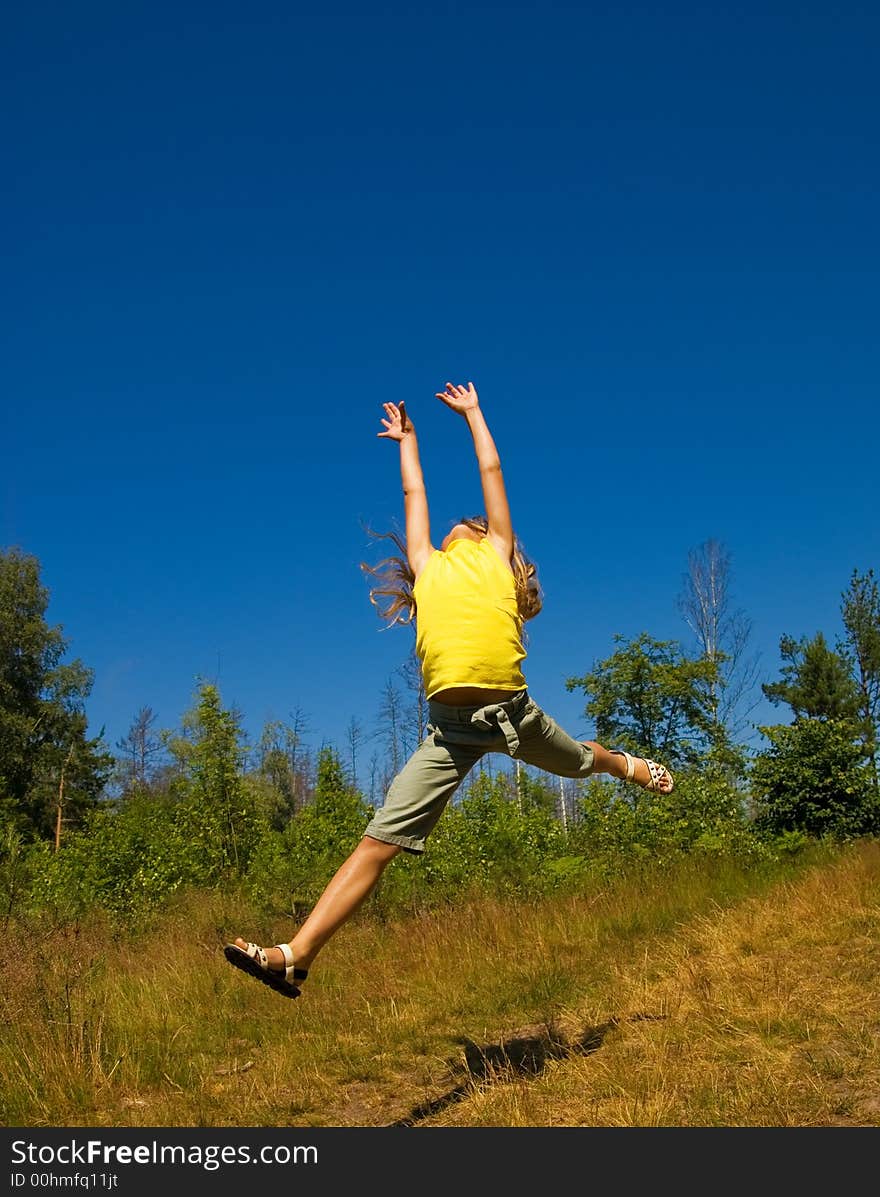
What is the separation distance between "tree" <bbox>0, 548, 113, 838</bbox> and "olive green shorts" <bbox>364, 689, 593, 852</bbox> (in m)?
33.6

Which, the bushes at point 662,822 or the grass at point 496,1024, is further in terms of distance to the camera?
the bushes at point 662,822

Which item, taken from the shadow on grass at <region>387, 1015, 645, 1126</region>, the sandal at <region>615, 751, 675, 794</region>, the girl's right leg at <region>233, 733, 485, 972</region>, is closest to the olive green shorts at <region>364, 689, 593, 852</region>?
the girl's right leg at <region>233, 733, 485, 972</region>

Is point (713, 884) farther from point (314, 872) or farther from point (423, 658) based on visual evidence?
point (423, 658)

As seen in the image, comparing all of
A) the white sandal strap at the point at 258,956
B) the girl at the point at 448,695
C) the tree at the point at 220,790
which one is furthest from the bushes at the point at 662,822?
the white sandal strap at the point at 258,956

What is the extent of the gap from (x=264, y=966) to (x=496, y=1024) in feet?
7.64

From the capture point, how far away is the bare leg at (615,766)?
4586 mm

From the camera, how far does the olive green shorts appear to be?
3.78 m

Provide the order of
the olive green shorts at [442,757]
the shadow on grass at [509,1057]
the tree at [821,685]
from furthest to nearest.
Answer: the tree at [821,685], the shadow on grass at [509,1057], the olive green shorts at [442,757]

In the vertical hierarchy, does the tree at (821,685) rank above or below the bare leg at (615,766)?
above

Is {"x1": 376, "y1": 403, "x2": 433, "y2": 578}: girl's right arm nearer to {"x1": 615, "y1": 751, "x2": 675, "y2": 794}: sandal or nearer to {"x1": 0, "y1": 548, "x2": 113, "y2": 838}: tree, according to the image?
{"x1": 615, "y1": 751, "x2": 675, "y2": 794}: sandal

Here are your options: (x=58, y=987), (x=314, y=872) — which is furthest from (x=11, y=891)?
(x=58, y=987)

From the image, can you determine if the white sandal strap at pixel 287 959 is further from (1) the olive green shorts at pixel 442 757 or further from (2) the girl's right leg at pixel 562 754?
(2) the girl's right leg at pixel 562 754

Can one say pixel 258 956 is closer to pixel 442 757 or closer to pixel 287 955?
pixel 287 955

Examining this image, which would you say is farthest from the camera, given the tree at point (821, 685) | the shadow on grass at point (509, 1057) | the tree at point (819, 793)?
the tree at point (821, 685)
